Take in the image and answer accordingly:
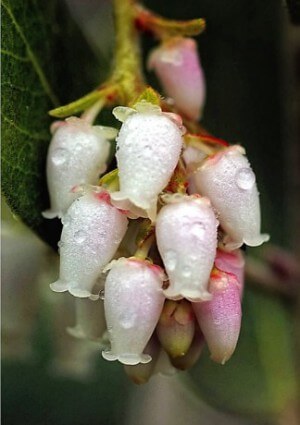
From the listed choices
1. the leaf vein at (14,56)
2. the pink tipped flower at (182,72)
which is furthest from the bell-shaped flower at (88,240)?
the pink tipped flower at (182,72)

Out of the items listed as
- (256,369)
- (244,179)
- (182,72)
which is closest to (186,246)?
(244,179)

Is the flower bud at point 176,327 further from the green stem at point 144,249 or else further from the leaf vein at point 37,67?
the leaf vein at point 37,67

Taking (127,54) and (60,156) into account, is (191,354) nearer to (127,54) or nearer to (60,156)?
(60,156)

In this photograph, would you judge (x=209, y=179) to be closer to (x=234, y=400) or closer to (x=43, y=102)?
(x=43, y=102)

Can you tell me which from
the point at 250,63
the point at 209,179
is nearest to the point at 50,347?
the point at 250,63

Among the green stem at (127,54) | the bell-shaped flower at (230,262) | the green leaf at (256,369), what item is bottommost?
the green leaf at (256,369)

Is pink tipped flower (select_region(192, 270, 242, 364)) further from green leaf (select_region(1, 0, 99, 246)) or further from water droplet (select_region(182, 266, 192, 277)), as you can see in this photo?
green leaf (select_region(1, 0, 99, 246))
